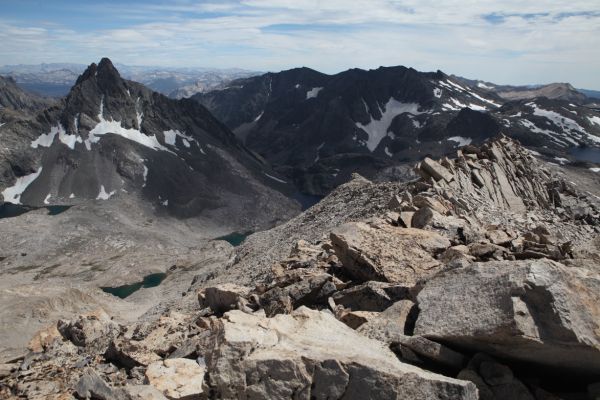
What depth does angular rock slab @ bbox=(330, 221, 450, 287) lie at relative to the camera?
20516 millimetres

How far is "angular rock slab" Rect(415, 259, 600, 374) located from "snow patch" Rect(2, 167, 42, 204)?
191 m

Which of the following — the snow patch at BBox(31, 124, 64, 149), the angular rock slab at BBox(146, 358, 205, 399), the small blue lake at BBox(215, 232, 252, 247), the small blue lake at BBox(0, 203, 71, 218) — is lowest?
the small blue lake at BBox(215, 232, 252, 247)

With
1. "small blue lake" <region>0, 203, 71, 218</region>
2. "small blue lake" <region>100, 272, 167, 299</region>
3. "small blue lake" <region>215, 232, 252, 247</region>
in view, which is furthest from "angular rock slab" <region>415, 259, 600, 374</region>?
"small blue lake" <region>0, 203, 71, 218</region>

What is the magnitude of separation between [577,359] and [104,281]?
366ft

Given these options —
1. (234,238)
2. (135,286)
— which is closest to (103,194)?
(234,238)

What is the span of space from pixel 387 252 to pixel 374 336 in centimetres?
792

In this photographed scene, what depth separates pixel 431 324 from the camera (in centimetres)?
1337

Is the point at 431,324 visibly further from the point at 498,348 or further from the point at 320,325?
the point at 320,325

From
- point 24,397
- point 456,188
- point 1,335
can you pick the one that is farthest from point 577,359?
point 1,335

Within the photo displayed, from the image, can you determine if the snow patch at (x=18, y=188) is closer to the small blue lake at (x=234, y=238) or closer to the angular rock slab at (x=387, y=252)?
the small blue lake at (x=234, y=238)

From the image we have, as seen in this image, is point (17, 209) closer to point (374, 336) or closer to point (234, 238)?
point (234, 238)

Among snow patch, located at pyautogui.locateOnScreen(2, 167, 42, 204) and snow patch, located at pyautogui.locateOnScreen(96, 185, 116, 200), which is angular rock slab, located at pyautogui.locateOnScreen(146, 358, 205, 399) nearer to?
snow patch, located at pyautogui.locateOnScreen(96, 185, 116, 200)

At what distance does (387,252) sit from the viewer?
21.9 metres

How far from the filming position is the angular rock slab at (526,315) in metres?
11.6
